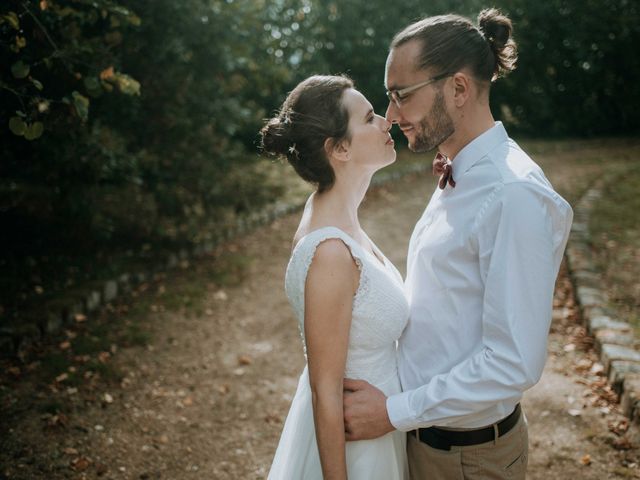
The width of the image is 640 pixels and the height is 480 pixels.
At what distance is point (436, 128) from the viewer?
2096 mm

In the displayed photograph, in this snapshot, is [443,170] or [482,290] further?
[443,170]

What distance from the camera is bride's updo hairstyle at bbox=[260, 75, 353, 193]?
2.23m

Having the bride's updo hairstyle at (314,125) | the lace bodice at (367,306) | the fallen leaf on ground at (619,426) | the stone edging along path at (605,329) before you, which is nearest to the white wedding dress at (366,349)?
the lace bodice at (367,306)

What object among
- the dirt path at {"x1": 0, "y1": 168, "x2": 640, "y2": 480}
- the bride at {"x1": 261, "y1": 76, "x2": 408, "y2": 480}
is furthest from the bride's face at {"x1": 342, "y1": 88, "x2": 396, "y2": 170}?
the dirt path at {"x1": 0, "y1": 168, "x2": 640, "y2": 480}

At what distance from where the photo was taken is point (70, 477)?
11.2 feet

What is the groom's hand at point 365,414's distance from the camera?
2.02 m

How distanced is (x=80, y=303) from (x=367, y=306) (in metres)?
4.10

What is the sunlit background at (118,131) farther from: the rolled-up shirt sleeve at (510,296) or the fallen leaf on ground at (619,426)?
the fallen leaf on ground at (619,426)

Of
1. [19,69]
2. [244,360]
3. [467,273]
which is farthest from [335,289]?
[244,360]

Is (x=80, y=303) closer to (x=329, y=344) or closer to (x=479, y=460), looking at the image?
(x=329, y=344)

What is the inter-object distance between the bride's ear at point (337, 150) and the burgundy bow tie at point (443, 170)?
1.22ft

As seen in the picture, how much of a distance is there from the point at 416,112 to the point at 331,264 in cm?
65

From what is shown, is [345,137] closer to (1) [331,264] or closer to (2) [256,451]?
(1) [331,264]

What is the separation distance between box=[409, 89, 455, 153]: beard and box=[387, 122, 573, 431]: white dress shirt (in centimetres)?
12
